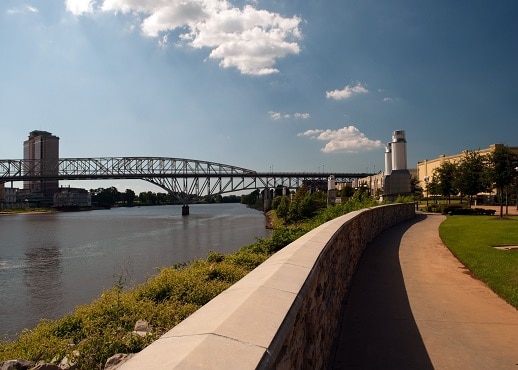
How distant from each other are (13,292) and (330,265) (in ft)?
45.7

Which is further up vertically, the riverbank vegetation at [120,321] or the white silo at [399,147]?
the white silo at [399,147]

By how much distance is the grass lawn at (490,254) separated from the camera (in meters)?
7.88

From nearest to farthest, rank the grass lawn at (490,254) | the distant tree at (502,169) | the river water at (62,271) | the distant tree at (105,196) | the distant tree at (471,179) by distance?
the grass lawn at (490,254)
the river water at (62,271)
the distant tree at (502,169)
the distant tree at (471,179)
the distant tree at (105,196)

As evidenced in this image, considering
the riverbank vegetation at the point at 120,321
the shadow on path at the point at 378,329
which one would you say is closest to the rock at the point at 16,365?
the riverbank vegetation at the point at 120,321

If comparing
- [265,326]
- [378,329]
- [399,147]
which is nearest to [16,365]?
[265,326]

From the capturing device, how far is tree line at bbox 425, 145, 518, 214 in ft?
83.0

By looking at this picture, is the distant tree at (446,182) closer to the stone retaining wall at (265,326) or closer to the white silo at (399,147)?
the white silo at (399,147)

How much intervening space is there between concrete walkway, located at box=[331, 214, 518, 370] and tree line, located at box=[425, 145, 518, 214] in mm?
17729

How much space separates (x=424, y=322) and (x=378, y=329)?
0.83 m

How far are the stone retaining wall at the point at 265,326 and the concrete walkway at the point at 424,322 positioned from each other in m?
0.59

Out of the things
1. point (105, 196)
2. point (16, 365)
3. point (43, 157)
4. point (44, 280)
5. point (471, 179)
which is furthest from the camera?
point (43, 157)

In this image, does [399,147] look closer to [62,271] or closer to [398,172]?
[398,172]

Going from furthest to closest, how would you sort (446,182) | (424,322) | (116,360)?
(446,182) → (424,322) → (116,360)

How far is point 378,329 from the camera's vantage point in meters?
5.64
